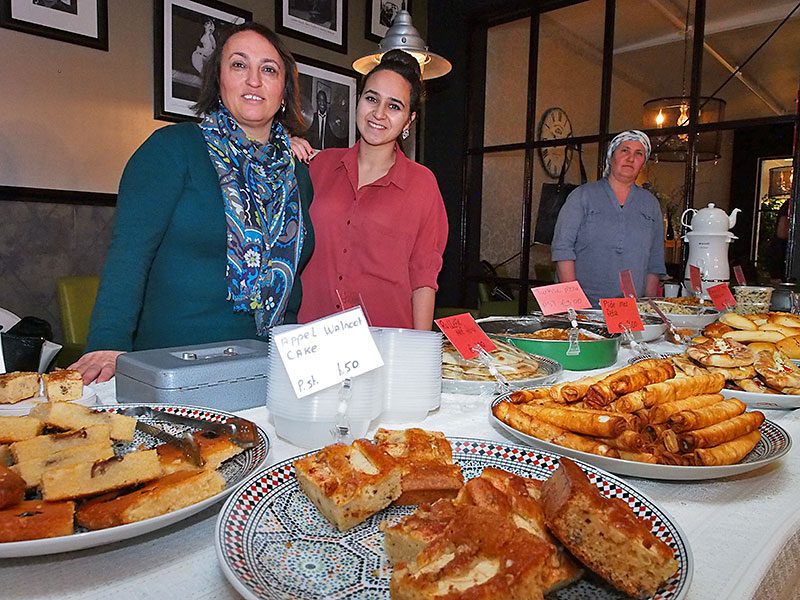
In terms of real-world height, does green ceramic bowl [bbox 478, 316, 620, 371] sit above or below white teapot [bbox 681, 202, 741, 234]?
below

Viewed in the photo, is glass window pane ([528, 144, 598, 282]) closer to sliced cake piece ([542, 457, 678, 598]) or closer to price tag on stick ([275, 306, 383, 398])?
price tag on stick ([275, 306, 383, 398])

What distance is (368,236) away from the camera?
89.1 inches

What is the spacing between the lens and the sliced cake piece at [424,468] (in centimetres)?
72

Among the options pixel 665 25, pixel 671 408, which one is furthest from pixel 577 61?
pixel 671 408

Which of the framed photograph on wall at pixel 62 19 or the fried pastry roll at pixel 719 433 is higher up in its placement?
the framed photograph on wall at pixel 62 19

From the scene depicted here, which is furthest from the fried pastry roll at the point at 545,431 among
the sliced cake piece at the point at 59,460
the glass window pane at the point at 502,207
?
the glass window pane at the point at 502,207

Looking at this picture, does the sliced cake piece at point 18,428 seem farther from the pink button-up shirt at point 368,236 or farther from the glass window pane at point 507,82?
the glass window pane at point 507,82

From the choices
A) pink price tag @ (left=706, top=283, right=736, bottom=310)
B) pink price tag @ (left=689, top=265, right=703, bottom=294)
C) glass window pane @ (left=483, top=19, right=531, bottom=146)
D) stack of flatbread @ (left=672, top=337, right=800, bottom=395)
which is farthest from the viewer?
glass window pane @ (left=483, top=19, right=531, bottom=146)

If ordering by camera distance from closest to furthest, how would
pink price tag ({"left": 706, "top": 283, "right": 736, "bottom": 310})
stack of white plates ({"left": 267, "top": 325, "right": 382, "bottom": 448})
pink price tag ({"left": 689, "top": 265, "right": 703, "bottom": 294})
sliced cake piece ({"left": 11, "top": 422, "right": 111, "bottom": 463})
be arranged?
1. sliced cake piece ({"left": 11, "top": 422, "right": 111, "bottom": 463})
2. stack of white plates ({"left": 267, "top": 325, "right": 382, "bottom": 448})
3. pink price tag ({"left": 706, "top": 283, "right": 736, "bottom": 310})
4. pink price tag ({"left": 689, "top": 265, "right": 703, "bottom": 294})

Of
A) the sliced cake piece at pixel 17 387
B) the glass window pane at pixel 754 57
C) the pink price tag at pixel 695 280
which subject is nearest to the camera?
the sliced cake piece at pixel 17 387

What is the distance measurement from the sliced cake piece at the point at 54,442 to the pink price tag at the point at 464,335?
0.75 metres

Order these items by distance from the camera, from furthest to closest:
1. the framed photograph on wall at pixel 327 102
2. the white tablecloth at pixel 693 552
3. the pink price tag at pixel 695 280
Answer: the framed photograph on wall at pixel 327 102 → the pink price tag at pixel 695 280 → the white tablecloth at pixel 693 552

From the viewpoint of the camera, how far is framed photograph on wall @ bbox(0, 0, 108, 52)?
289 cm

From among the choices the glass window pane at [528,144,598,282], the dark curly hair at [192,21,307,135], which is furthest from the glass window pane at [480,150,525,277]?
the dark curly hair at [192,21,307,135]
